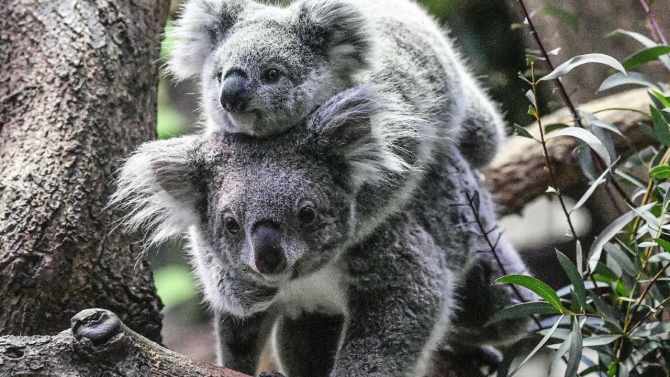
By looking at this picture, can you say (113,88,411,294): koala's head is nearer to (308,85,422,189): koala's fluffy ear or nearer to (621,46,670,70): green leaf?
(308,85,422,189): koala's fluffy ear

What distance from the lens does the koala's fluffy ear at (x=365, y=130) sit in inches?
108

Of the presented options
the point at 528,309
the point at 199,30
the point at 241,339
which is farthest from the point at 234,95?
the point at 528,309

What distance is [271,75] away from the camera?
8.86 ft

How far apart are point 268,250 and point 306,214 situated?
0.74 ft

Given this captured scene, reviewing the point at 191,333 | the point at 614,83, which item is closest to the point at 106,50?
the point at 614,83

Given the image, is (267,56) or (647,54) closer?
(267,56)

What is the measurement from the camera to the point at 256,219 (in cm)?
255

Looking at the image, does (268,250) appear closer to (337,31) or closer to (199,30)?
(337,31)

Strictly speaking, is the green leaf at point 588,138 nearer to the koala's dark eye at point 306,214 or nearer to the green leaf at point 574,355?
the green leaf at point 574,355

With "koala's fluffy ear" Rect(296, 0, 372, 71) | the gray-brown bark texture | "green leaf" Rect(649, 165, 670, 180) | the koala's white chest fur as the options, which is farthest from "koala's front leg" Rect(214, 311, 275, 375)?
"green leaf" Rect(649, 165, 670, 180)

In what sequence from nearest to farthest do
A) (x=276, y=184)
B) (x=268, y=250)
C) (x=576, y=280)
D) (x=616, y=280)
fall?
1. (x=268, y=250)
2. (x=276, y=184)
3. (x=576, y=280)
4. (x=616, y=280)

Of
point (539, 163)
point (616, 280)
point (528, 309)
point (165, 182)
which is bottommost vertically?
point (539, 163)

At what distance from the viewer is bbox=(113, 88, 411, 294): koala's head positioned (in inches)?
102

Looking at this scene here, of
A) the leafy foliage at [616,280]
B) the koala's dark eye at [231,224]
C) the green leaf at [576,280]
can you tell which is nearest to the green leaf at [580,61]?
the leafy foliage at [616,280]
